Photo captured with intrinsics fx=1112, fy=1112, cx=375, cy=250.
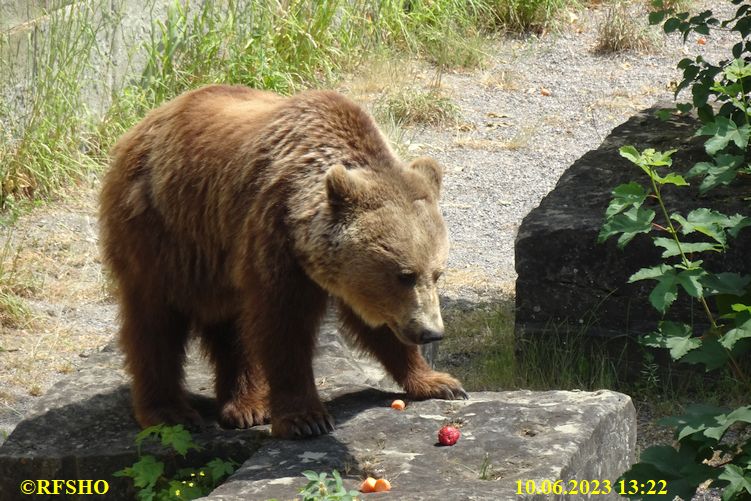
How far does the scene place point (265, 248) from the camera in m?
4.48

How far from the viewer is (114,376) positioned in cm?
557

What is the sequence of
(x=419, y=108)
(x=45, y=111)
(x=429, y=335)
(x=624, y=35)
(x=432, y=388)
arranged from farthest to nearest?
(x=624, y=35), (x=419, y=108), (x=45, y=111), (x=432, y=388), (x=429, y=335)

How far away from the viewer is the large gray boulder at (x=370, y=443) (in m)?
4.03

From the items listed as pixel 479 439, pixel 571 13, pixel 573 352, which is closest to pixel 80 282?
pixel 573 352

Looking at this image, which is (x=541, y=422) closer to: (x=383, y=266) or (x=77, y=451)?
(x=383, y=266)

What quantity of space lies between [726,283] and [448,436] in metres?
1.19

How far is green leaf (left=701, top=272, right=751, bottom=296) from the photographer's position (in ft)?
12.9

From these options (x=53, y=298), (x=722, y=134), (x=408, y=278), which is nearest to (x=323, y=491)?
(x=408, y=278)

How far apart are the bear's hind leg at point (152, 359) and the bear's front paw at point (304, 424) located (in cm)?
62

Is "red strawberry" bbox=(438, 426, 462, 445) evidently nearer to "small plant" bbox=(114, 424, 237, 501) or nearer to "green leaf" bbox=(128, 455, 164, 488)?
"small plant" bbox=(114, 424, 237, 501)

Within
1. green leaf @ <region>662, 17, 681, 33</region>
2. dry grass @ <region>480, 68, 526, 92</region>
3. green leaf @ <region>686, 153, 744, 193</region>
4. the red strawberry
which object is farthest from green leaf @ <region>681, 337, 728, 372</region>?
dry grass @ <region>480, 68, 526, 92</region>

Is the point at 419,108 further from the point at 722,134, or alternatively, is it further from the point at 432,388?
the point at 722,134

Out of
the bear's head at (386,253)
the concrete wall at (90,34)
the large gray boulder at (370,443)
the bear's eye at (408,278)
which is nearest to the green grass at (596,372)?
the large gray boulder at (370,443)

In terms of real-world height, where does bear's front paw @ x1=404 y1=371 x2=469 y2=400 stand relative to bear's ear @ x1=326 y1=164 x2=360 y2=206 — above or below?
below
